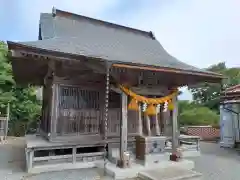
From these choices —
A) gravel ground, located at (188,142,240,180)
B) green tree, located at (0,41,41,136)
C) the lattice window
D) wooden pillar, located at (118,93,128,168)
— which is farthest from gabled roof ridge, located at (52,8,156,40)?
green tree, located at (0,41,41,136)

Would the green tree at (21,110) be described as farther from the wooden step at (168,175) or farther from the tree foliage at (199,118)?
the wooden step at (168,175)

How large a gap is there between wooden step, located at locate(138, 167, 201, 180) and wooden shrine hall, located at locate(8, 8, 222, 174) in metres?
0.60

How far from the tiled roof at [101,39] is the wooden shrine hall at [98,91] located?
0.13ft

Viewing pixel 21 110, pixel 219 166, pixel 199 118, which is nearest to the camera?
pixel 219 166

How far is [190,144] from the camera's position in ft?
31.2

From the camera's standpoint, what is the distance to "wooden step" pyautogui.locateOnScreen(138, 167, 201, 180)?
5543 millimetres

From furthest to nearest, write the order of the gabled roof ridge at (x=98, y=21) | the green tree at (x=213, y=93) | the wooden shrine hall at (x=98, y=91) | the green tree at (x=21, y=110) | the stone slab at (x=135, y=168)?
the green tree at (x=213, y=93)
the green tree at (x=21, y=110)
the gabled roof ridge at (x=98, y=21)
the wooden shrine hall at (x=98, y=91)
the stone slab at (x=135, y=168)

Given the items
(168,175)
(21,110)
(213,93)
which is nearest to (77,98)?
(168,175)

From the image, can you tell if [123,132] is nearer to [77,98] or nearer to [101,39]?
[77,98]

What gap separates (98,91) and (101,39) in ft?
6.96

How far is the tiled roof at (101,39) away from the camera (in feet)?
22.5

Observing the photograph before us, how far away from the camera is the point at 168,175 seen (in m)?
5.73

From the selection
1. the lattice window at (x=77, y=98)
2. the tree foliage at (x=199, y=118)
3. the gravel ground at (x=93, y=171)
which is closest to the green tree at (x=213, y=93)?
the tree foliage at (x=199, y=118)

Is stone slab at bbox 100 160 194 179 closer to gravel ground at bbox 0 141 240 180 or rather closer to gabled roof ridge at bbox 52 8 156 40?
gravel ground at bbox 0 141 240 180
